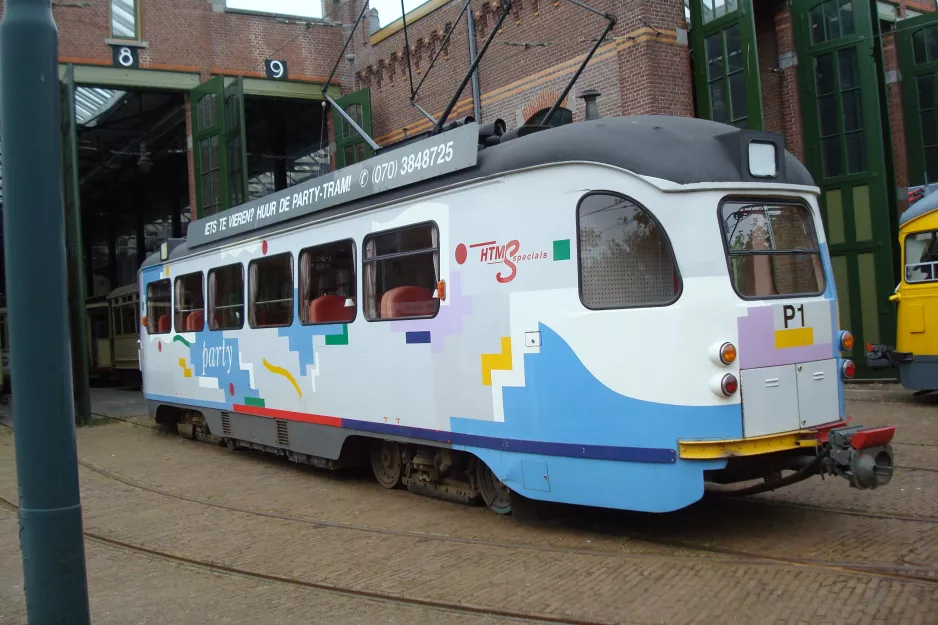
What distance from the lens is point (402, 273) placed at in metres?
7.25

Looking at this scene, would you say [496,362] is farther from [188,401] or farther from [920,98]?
[920,98]

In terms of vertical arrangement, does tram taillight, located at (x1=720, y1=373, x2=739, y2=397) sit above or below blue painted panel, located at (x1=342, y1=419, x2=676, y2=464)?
above

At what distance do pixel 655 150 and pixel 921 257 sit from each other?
26.7ft

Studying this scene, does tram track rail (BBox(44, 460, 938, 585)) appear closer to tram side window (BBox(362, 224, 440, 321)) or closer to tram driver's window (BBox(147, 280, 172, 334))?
tram side window (BBox(362, 224, 440, 321))

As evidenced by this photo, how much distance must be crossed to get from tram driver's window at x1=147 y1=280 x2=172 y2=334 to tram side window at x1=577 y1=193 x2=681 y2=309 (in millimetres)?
8172

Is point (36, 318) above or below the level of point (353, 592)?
above

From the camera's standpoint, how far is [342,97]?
68.2 ft

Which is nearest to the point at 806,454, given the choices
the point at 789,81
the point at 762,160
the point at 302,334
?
the point at 762,160

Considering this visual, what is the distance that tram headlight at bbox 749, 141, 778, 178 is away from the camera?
5770mm

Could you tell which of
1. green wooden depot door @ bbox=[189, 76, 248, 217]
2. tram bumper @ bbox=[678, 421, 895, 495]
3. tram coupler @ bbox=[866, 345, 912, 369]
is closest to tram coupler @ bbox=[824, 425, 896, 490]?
tram bumper @ bbox=[678, 421, 895, 495]

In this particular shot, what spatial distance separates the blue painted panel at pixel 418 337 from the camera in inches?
272

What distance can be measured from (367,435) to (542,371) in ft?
7.78

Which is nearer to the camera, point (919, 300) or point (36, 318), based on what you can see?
point (36, 318)

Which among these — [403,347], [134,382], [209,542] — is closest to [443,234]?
[403,347]
